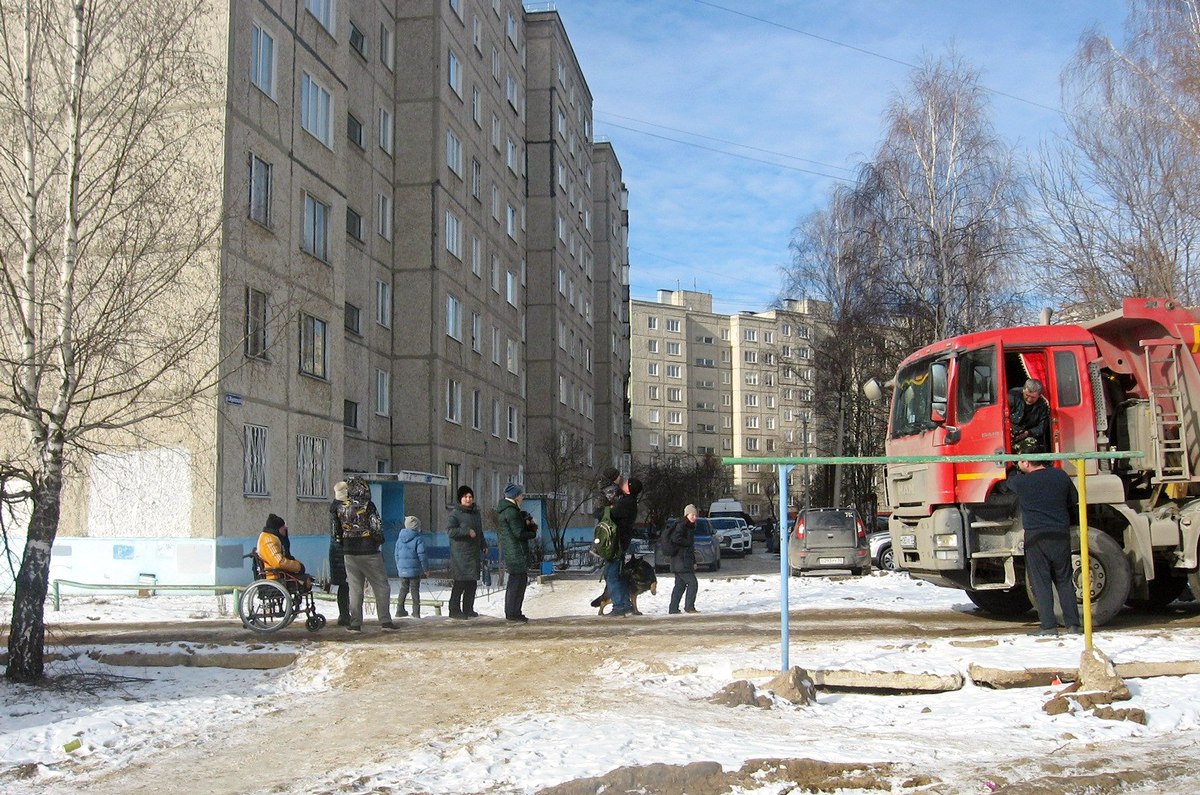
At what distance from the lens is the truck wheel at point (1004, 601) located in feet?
42.1

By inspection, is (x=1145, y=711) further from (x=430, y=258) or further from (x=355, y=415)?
(x=430, y=258)

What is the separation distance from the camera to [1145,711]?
7336 mm

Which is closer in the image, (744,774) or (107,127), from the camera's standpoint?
(744,774)

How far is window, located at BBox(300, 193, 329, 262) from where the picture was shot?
2241 cm

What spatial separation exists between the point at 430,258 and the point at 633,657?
2446cm

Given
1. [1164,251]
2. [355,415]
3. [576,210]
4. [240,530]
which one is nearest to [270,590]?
[240,530]

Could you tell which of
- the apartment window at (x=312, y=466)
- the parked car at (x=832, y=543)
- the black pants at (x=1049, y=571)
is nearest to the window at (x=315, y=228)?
the apartment window at (x=312, y=466)

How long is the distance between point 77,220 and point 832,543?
17613 mm

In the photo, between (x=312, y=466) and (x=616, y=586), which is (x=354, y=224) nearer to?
(x=312, y=466)

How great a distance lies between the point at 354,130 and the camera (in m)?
29.8

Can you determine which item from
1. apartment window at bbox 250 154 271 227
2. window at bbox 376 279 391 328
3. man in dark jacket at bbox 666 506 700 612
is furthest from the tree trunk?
window at bbox 376 279 391 328

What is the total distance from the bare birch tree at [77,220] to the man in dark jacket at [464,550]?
3787 mm

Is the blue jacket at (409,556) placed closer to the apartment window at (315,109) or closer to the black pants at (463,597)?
the black pants at (463,597)

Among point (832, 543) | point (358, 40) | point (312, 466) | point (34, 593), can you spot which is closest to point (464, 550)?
point (34, 593)
